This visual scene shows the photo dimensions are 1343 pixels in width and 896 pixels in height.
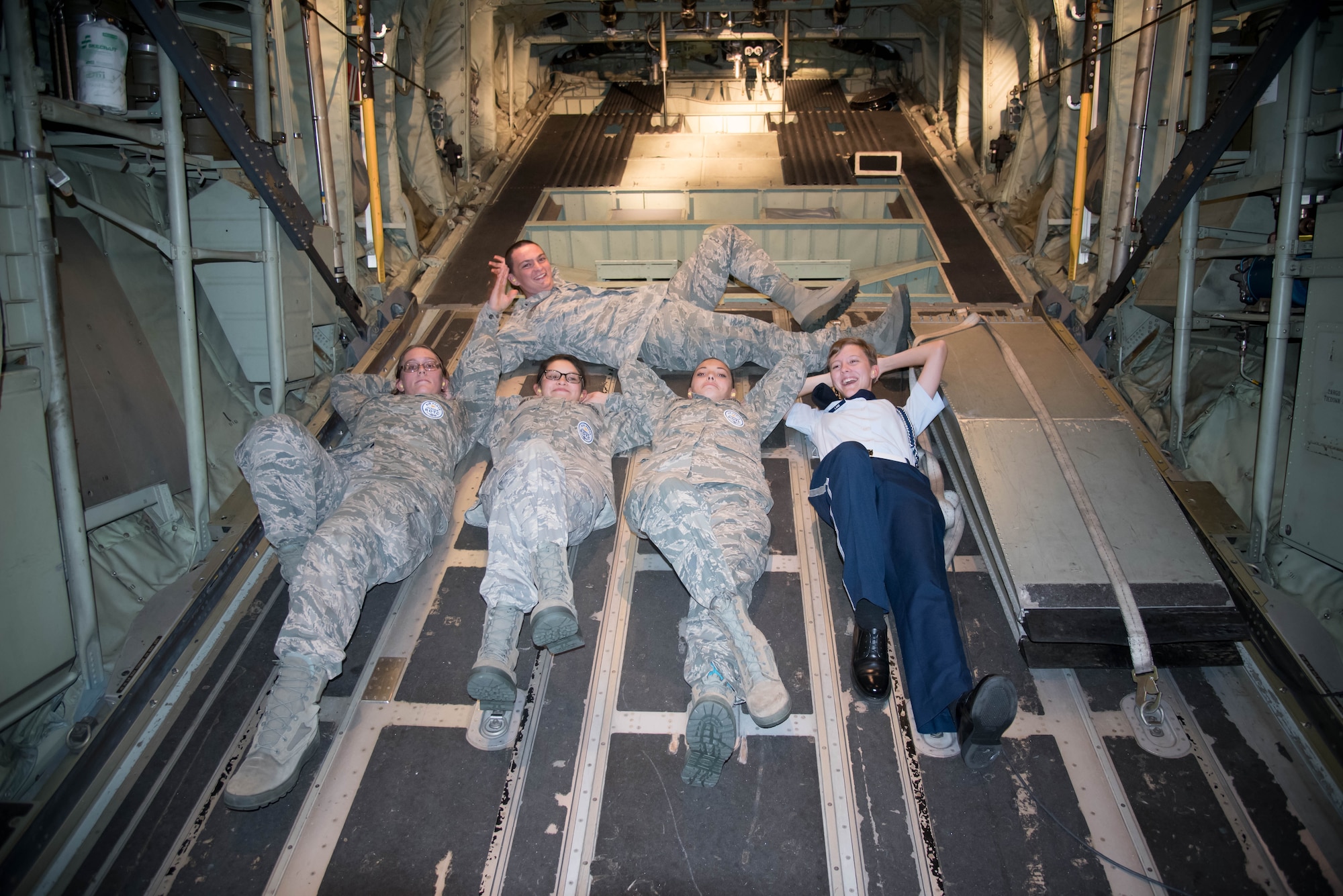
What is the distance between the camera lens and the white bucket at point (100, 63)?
2951mm

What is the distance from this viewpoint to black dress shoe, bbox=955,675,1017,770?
228 centimetres

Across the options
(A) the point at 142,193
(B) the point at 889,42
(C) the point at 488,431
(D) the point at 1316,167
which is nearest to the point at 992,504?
(D) the point at 1316,167

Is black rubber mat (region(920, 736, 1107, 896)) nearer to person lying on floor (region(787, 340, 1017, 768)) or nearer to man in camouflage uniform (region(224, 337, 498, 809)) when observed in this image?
person lying on floor (region(787, 340, 1017, 768))

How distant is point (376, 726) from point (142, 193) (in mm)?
3253

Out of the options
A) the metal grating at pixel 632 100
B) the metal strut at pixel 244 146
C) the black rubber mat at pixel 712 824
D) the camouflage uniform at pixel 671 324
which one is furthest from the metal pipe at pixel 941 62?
the black rubber mat at pixel 712 824

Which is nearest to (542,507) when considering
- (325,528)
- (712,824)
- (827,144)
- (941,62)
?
(325,528)

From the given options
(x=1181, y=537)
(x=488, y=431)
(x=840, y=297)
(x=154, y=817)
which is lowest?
(x=154, y=817)

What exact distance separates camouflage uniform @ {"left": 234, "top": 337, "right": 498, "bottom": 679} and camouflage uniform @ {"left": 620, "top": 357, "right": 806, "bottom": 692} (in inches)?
33.8

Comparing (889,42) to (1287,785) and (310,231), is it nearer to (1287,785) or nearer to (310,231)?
(310,231)

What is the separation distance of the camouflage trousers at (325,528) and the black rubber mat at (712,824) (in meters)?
1.09

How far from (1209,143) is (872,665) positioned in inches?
125

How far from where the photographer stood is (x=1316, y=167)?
323cm

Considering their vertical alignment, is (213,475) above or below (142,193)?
below

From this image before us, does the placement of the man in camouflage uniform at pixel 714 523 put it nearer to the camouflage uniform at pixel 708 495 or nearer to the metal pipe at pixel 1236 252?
the camouflage uniform at pixel 708 495
